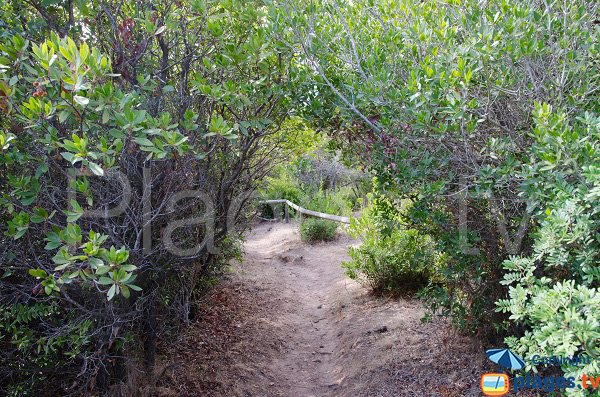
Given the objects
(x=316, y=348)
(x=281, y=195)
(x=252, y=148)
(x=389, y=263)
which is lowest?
(x=316, y=348)

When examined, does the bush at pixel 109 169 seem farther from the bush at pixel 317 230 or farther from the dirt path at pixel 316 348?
the bush at pixel 317 230

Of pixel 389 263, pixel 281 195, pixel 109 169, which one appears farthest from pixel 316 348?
pixel 281 195

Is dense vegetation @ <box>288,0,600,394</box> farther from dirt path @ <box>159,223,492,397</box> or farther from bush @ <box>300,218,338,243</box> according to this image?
bush @ <box>300,218,338,243</box>

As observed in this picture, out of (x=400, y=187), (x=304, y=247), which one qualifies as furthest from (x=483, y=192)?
(x=304, y=247)

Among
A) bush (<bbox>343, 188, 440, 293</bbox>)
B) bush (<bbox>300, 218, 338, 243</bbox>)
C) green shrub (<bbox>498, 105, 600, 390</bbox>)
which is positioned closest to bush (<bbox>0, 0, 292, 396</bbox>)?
green shrub (<bbox>498, 105, 600, 390</bbox>)

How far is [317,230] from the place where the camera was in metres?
10.9

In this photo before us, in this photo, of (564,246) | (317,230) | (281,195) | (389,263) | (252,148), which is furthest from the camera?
(281,195)

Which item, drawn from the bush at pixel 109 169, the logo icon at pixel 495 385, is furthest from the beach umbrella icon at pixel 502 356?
the bush at pixel 109 169

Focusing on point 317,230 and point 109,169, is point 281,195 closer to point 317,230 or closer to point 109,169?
point 317,230

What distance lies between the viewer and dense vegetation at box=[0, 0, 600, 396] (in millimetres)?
2172

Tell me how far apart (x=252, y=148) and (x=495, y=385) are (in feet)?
9.32

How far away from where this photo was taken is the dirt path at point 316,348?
392 centimetres

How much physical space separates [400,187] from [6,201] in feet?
8.51

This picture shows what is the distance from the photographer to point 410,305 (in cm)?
561
